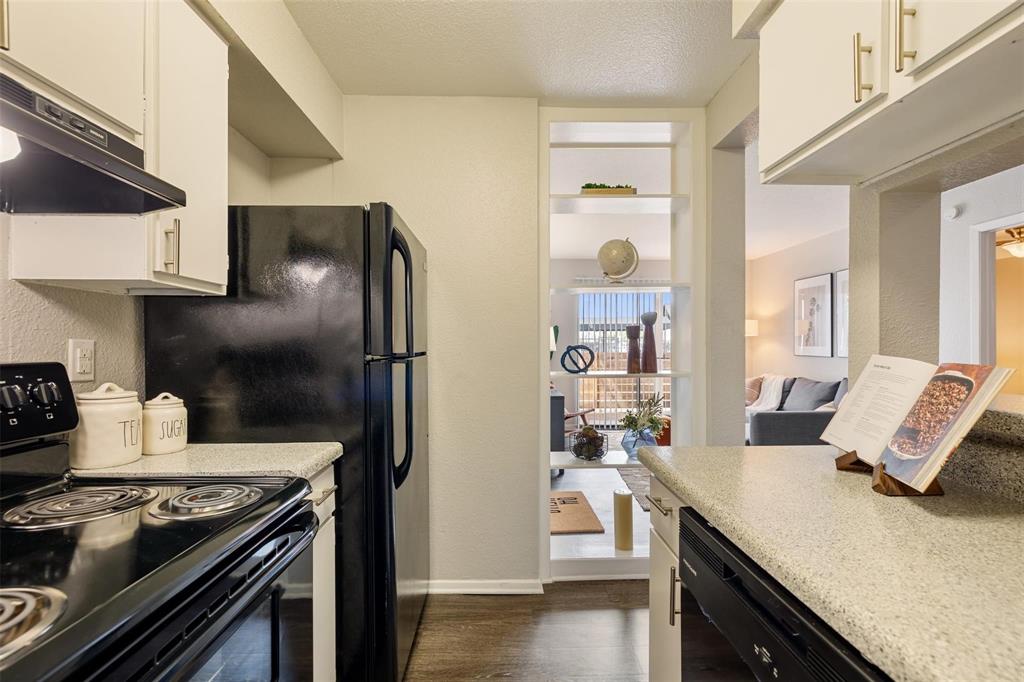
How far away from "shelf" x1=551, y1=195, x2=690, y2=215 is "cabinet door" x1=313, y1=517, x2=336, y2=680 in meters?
1.94

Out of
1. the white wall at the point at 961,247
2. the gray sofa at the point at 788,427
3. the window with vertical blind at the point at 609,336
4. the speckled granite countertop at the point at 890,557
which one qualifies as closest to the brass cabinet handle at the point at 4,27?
the speckled granite countertop at the point at 890,557

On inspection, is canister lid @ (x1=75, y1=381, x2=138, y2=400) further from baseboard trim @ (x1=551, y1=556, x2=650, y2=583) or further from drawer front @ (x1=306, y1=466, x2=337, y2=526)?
baseboard trim @ (x1=551, y1=556, x2=650, y2=583)

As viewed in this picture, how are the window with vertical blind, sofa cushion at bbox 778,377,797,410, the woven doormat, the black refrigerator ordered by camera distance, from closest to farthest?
the black refrigerator, the woven doormat, sofa cushion at bbox 778,377,797,410, the window with vertical blind

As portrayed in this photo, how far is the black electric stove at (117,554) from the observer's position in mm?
675

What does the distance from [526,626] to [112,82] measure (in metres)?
2.33

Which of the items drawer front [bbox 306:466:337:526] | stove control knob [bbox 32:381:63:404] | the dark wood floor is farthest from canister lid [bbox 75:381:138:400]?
the dark wood floor

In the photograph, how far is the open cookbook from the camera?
37.4 inches

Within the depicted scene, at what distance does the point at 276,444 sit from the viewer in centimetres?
170

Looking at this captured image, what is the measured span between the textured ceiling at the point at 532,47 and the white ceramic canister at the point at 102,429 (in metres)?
1.47

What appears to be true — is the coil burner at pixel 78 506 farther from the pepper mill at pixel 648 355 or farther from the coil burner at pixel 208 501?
the pepper mill at pixel 648 355

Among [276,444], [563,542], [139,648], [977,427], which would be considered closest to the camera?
[139,648]

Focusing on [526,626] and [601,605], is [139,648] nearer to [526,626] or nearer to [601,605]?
[526,626]

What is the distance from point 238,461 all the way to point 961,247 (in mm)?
4550

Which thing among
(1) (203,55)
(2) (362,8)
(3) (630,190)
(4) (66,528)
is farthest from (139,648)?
(3) (630,190)
